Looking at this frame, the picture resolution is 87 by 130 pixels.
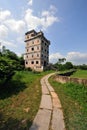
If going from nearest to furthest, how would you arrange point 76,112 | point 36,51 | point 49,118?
1. point 49,118
2. point 76,112
3. point 36,51

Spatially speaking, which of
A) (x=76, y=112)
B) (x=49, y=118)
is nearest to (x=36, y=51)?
(x=76, y=112)

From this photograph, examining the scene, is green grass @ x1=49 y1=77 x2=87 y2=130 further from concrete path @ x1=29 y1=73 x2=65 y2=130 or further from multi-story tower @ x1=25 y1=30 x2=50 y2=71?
multi-story tower @ x1=25 y1=30 x2=50 y2=71

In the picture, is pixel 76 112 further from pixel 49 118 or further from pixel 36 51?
pixel 36 51

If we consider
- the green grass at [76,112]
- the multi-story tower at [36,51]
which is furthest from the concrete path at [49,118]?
the multi-story tower at [36,51]

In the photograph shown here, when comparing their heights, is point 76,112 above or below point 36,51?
below

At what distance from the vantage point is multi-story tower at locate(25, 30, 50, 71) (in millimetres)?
46812

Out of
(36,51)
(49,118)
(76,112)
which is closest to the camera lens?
(49,118)

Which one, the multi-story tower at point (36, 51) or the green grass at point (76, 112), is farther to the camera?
the multi-story tower at point (36, 51)

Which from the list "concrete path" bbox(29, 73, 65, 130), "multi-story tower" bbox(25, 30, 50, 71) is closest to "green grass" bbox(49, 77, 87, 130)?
"concrete path" bbox(29, 73, 65, 130)

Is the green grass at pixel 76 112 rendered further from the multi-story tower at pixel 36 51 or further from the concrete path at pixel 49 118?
the multi-story tower at pixel 36 51

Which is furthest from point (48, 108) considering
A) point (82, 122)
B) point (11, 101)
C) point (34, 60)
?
point (34, 60)

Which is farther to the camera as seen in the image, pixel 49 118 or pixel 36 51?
pixel 36 51

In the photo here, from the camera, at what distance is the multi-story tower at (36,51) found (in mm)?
46812

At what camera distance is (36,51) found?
47938 mm
